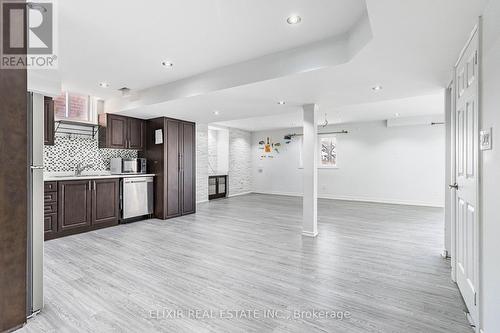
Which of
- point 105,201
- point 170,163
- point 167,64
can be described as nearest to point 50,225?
point 105,201

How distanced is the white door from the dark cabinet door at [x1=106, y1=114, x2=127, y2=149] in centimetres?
531

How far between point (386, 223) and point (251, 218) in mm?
2673

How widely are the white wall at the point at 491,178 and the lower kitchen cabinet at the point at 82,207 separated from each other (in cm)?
499

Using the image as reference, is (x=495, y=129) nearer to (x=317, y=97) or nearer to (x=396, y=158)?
(x=317, y=97)

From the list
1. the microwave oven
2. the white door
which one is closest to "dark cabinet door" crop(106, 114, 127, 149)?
the microwave oven

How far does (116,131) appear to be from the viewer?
4.96 meters

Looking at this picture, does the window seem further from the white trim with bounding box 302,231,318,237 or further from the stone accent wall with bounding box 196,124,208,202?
the white trim with bounding box 302,231,318,237

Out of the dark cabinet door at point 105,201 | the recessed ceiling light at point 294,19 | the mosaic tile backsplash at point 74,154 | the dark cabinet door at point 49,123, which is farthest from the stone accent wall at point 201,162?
the recessed ceiling light at point 294,19

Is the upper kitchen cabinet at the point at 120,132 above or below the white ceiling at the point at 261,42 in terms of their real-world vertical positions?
below

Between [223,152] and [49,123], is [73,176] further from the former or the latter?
[223,152]

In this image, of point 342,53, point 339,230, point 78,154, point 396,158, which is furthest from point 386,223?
point 78,154

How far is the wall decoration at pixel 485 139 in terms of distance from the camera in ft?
4.88

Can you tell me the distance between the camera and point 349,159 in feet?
26.0

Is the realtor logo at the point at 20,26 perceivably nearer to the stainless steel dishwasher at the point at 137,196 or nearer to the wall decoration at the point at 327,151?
the stainless steel dishwasher at the point at 137,196
